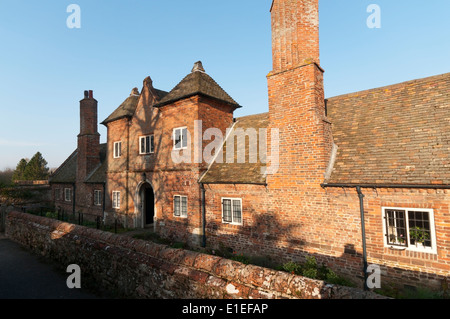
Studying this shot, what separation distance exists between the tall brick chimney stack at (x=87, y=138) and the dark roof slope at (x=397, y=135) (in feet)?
71.9

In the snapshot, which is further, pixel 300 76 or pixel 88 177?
pixel 88 177

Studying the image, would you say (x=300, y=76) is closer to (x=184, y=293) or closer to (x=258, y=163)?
(x=258, y=163)

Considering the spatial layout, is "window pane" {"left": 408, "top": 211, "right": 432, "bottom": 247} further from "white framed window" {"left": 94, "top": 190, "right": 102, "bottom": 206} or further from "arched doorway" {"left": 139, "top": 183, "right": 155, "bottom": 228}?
"white framed window" {"left": 94, "top": 190, "right": 102, "bottom": 206}

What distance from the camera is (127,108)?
19.2 meters

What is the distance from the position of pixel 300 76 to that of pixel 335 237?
6805 mm

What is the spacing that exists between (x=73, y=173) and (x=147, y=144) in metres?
14.3

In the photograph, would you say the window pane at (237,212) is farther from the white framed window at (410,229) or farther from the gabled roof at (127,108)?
the gabled roof at (127,108)

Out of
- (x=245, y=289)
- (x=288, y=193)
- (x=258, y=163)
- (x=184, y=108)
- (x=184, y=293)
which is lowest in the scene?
(x=184, y=293)

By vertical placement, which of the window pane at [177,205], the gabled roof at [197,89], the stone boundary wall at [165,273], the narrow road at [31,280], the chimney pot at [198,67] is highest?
the chimney pot at [198,67]

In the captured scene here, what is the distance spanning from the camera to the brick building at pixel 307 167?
7.64 meters
